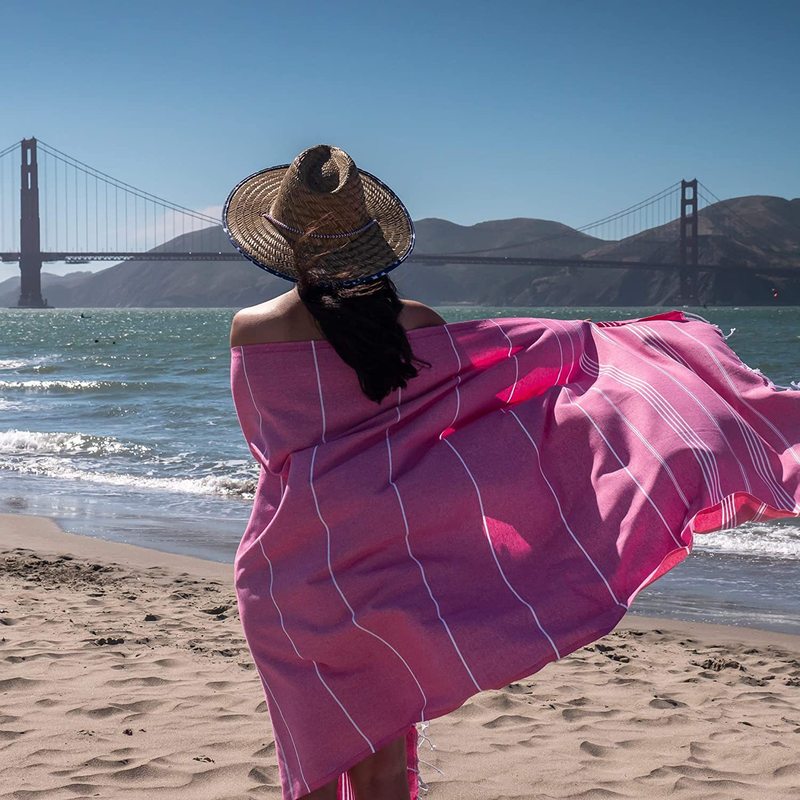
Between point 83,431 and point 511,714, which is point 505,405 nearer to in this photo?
point 511,714

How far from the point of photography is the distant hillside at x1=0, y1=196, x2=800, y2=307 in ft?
222

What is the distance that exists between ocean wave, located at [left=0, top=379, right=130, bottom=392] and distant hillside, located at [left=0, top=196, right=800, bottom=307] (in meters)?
23.3

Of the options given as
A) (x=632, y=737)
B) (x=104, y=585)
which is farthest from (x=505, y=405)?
(x=104, y=585)

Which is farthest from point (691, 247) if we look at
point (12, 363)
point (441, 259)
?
point (12, 363)

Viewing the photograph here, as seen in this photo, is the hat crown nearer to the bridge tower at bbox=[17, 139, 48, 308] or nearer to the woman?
the woman

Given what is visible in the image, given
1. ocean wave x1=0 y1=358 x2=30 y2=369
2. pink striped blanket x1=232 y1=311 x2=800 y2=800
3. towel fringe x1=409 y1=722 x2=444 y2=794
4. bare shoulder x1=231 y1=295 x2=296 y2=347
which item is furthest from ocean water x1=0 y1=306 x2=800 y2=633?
ocean wave x1=0 y1=358 x2=30 y2=369

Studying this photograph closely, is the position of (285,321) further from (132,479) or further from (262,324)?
(132,479)

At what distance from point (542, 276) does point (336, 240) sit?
8754cm

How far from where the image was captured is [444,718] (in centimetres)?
255

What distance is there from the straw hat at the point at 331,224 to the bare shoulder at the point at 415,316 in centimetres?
6

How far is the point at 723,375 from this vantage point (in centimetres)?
155

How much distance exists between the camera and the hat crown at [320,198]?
1400 millimetres

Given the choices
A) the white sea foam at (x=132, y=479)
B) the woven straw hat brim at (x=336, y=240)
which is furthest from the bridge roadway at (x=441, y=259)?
the woven straw hat brim at (x=336, y=240)

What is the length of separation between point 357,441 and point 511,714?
1.48 m
